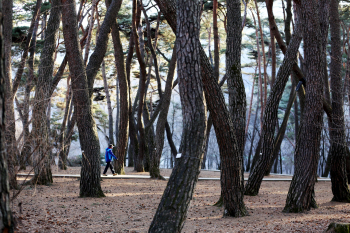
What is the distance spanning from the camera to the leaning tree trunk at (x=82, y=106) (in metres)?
7.31

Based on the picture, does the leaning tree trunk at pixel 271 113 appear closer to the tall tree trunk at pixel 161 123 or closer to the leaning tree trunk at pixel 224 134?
the leaning tree trunk at pixel 224 134

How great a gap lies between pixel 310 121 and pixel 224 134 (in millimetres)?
2013

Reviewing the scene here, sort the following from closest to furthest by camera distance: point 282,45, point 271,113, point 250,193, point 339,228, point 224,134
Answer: point 339,228 → point 224,134 → point 271,113 → point 250,193 → point 282,45

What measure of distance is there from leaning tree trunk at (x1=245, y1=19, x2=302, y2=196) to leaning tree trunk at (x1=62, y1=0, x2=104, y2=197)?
12.6 ft

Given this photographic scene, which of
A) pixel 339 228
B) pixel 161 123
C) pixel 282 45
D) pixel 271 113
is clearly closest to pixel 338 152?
pixel 271 113

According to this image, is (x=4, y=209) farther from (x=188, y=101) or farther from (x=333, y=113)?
(x=333, y=113)

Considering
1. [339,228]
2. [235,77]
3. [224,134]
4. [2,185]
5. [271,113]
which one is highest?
[235,77]

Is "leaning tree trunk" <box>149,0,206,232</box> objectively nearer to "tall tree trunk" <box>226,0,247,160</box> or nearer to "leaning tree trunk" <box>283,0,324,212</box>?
"tall tree trunk" <box>226,0,247,160</box>

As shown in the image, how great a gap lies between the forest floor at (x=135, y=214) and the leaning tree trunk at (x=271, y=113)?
48 centimetres

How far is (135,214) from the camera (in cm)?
602

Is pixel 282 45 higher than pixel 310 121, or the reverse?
pixel 282 45

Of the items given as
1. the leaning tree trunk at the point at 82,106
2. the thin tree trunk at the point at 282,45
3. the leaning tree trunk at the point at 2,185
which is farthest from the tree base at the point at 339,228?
the leaning tree trunk at the point at 82,106

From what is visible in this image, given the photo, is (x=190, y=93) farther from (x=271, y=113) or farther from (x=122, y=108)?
(x=122, y=108)

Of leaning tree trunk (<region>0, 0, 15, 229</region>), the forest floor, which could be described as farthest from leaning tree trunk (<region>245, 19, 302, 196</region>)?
leaning tree trunk (<region>0, 0, 15, 229</region>)
